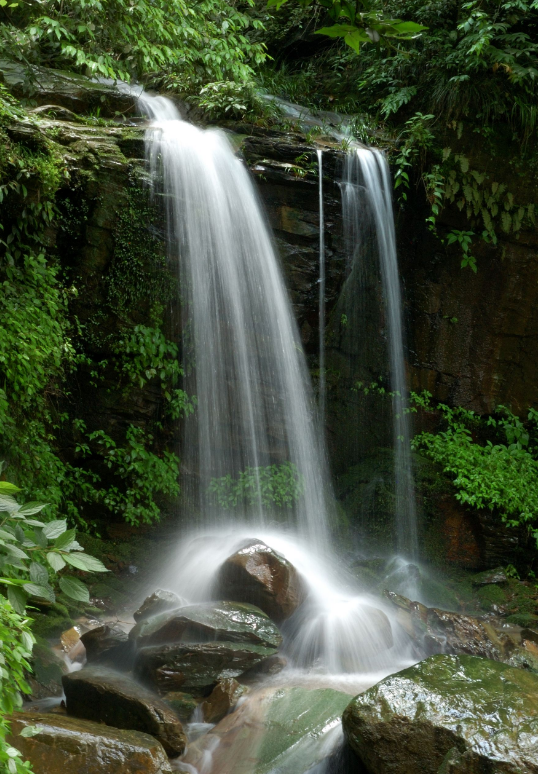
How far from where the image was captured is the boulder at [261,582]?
5.58m

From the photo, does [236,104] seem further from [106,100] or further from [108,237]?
[108,237]

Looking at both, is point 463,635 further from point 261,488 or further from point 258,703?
point 261,488

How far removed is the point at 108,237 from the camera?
6918 mm

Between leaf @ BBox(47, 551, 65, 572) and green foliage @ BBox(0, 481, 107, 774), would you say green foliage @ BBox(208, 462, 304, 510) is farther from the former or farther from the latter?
leaf @ BBox(47, 551, 65, 572)

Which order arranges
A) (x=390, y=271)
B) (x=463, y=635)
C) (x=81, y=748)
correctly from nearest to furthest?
1. (x=81, y=748)
2. (x=463, y=635)
3. (x=390, y=271)

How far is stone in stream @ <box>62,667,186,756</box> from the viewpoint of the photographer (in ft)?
13.3

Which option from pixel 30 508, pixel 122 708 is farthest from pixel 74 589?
pixel 122 708

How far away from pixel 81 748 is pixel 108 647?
5.01ft

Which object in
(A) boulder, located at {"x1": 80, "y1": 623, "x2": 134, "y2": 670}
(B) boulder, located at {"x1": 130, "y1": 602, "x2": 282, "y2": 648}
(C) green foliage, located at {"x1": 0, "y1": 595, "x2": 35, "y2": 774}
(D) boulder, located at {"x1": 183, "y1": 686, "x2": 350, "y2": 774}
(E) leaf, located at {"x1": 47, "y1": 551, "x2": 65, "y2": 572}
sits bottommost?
(D) boulder, located at {"x1": 183, "y1": 686, "x2": 350, "y2": 774}

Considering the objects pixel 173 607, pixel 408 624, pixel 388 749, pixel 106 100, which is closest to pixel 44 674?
pixel 173 607

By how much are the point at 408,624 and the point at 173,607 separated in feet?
7.50

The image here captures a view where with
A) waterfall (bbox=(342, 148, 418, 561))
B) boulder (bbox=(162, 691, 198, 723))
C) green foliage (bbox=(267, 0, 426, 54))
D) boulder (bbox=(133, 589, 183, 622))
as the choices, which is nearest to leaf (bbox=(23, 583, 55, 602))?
green foliage (bbox=(267, 0, 426, 54))

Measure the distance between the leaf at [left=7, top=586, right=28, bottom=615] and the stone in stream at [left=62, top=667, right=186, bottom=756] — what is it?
2.08 meters

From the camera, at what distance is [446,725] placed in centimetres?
360
